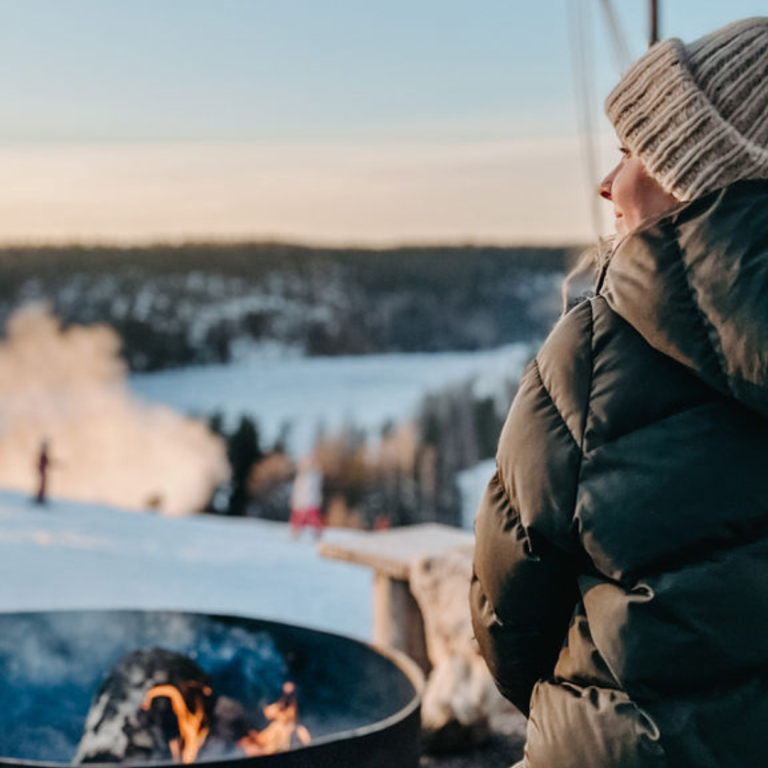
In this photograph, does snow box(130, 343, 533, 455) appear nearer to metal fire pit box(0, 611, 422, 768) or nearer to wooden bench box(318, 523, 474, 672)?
wooden bench box(318, 523, 474, 672)

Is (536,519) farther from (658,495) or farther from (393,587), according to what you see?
(393,587)

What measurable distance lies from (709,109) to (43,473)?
8440 mm

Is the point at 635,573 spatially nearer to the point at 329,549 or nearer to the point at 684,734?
the point at 684,734

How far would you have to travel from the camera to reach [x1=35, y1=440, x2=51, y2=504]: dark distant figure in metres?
8.80

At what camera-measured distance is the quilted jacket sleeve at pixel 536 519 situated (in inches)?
40.4

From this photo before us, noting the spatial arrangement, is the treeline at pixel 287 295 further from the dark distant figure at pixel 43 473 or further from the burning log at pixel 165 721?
the burning log at pixel 165 721

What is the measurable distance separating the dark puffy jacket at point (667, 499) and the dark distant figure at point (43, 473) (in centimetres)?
832

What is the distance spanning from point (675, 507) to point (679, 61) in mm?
481

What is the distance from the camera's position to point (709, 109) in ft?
3.60

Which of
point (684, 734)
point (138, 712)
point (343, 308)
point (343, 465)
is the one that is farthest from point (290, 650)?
point (343, 308)

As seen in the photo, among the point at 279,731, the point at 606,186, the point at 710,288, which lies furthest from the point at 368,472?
the point at 710,288

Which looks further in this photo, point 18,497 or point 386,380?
point 386,380

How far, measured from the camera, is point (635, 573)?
3.25 ft

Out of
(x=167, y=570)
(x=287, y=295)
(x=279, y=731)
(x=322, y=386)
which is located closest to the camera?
(x=279, y=731)
